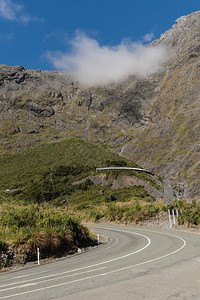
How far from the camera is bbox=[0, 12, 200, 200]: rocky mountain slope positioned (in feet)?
322

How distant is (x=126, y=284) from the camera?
25.2 feet

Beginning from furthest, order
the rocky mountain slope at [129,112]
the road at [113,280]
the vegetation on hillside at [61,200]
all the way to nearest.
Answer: the rocky mountain slope at [129,112], the vegetation on hillside at [61,200], the road at [113,280]

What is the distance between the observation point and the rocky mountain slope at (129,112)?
98062 millimetres

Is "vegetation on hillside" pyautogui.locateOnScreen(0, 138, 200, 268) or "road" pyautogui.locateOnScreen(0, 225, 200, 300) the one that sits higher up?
"vegetation on hillside" pyautogui.locateOnScreen(0, 138, 200, 268)

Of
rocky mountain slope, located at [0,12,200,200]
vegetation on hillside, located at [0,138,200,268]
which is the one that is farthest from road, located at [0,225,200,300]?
rocky mountain slope, located at [0,12,200,200]

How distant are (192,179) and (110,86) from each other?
426 ft

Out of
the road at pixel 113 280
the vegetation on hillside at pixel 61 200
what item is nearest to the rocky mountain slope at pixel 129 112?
the vegetation on hillside at pixel 61 200

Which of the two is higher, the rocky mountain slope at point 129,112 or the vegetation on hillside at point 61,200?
the rocky mountain slope at point 129,112

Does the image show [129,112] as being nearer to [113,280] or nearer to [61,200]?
[61,200]

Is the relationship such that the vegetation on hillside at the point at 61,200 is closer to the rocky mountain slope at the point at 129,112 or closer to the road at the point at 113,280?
the road at the point at 113,280

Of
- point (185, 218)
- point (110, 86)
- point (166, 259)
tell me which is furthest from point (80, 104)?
point (166, 259)

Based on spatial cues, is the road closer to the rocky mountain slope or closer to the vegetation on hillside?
the vegetation on hillside

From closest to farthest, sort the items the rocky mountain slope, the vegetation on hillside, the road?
the road, the vegetation on hillside, the rocky mountain slope

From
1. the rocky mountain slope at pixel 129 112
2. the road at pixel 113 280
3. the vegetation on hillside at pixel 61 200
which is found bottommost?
the road at pixel 113 280
